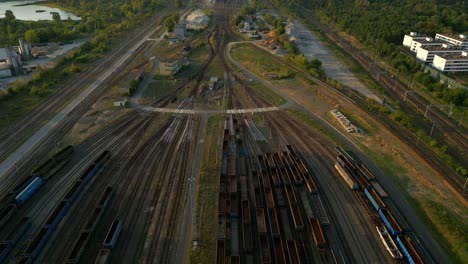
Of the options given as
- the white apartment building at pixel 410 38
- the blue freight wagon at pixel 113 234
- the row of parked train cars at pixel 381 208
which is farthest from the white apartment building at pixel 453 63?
the blue freight wagon at pixel 113 234

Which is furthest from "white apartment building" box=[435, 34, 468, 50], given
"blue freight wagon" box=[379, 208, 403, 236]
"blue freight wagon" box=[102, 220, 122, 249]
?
"blue freight wagon" box=[102, 220, 122, 249]

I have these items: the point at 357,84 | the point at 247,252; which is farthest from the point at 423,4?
the point at 247,252

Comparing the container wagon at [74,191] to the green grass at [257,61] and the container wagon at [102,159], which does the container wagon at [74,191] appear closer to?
the container wagon at [102,159]

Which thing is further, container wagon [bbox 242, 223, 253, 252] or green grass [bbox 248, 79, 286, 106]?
green grass [bbox 248, 79, 286, 106]

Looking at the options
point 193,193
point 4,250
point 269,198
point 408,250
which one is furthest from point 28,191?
point 408,250

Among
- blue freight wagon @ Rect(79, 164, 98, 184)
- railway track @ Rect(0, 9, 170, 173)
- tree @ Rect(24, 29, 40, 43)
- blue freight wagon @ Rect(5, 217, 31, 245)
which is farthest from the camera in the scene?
tree @ Rect(24, 29, 40, 43)

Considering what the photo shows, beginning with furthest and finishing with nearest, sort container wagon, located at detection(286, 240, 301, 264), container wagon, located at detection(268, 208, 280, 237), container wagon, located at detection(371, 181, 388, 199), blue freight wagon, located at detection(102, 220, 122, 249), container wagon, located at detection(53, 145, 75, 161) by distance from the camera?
container wagon, located at detection(53, 145, 75, 161) → container wagon, located at detection(371, 181, 388, 199) → container wagon, located at detection(268, 208, 280, 237) → blue freight wagon, located at detection(102, 220, 122, 249) → container wagon, located at detection(286, 240, 301, 264)

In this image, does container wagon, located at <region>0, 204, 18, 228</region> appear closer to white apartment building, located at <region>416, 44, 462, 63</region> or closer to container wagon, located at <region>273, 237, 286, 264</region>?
container wagon, located at <region>273, 237, 286, 264</region>
